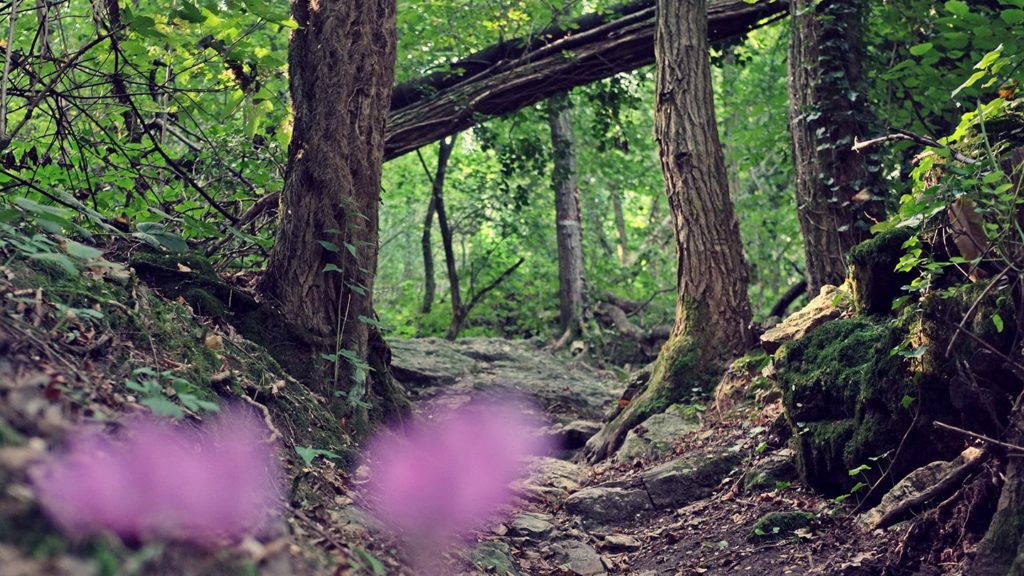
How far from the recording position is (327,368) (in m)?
4.49

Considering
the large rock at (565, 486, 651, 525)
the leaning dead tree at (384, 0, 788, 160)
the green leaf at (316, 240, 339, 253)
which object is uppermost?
the leaning dead tree at (384, 0, 788, 160)

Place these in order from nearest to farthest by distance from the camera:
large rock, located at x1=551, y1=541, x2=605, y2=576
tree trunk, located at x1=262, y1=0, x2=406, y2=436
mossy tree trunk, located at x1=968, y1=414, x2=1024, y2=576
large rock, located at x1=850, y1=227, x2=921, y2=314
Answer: mossy tree trunk, located at x1=968, y1=414, x2=1024, y2=576, large rock, located at x1=551, y1=541, x2=605, y2=576, large rock, located at x1=850, y1=227, x2=921, y2=314, tree trunk, located at x1=262, y1=0, x2=406, y2=436

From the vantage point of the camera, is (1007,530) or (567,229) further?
(567,229)

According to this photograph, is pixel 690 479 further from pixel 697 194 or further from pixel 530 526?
pixel 697 194

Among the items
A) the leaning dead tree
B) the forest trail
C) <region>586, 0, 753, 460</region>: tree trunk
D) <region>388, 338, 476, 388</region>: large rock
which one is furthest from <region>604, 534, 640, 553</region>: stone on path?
the leaning dead tree

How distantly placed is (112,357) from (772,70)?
11706 mm

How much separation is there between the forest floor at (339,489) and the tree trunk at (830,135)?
168cm

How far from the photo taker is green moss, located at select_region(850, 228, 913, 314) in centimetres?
428

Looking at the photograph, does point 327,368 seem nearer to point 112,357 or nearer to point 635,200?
point 112,357

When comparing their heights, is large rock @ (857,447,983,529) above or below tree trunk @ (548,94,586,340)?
below

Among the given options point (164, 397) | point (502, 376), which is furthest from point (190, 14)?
point (502, 376)

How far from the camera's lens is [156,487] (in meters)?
1.85

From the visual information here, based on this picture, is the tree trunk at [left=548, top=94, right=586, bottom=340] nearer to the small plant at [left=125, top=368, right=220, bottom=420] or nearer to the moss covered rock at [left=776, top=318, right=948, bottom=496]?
the moss covered rock at [left=776, top=318, right=948, bottom=496]

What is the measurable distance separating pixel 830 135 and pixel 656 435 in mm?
2992
